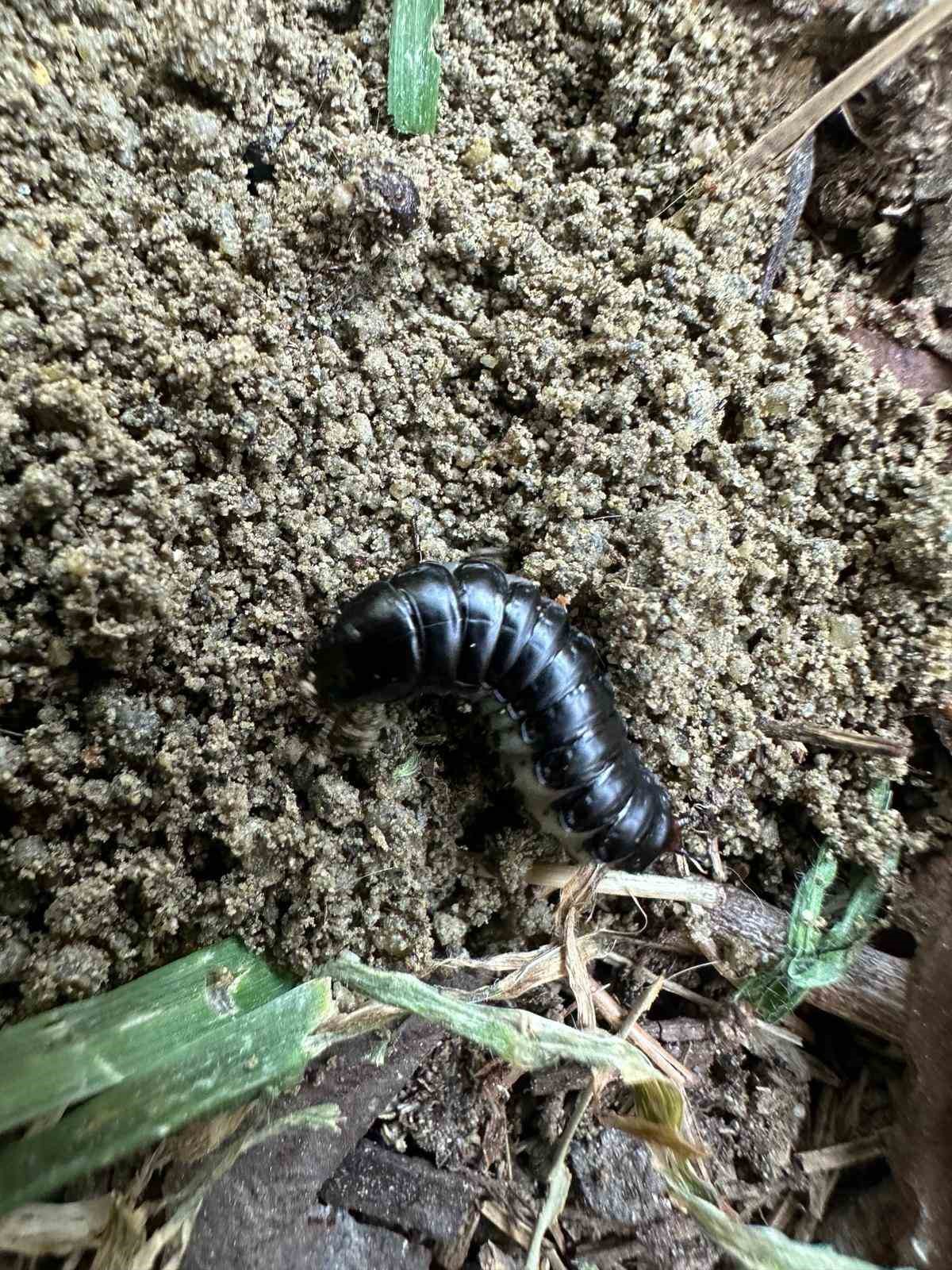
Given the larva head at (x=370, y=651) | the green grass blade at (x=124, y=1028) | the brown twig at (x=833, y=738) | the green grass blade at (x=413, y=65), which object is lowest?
the green grass blade at (x=124, y=1028)

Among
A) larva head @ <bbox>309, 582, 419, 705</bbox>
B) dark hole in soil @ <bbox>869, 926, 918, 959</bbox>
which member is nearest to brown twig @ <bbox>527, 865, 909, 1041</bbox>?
dark hole in soil @ <bbox>869, 926, 918, 959</bbox>

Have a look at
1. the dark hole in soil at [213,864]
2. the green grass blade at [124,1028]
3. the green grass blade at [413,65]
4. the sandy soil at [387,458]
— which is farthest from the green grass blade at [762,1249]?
the green grass blade at [413,65]

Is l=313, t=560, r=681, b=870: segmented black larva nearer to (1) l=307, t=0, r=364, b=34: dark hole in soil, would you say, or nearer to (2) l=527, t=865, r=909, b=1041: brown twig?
(2) l=527, t=865, r=909, b=1041: brown twig

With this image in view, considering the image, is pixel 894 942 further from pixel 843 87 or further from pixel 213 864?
pixel 843 87

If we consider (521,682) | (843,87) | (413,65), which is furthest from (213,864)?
(843,87)

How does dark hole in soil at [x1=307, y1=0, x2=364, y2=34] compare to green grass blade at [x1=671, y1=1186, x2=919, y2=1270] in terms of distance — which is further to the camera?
dark hole in soil at [x1=307, y1=0, x2=364, y2=34]

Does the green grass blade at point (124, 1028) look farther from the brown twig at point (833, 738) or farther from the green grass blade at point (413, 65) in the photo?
the green grass blade at point (413, 65)
